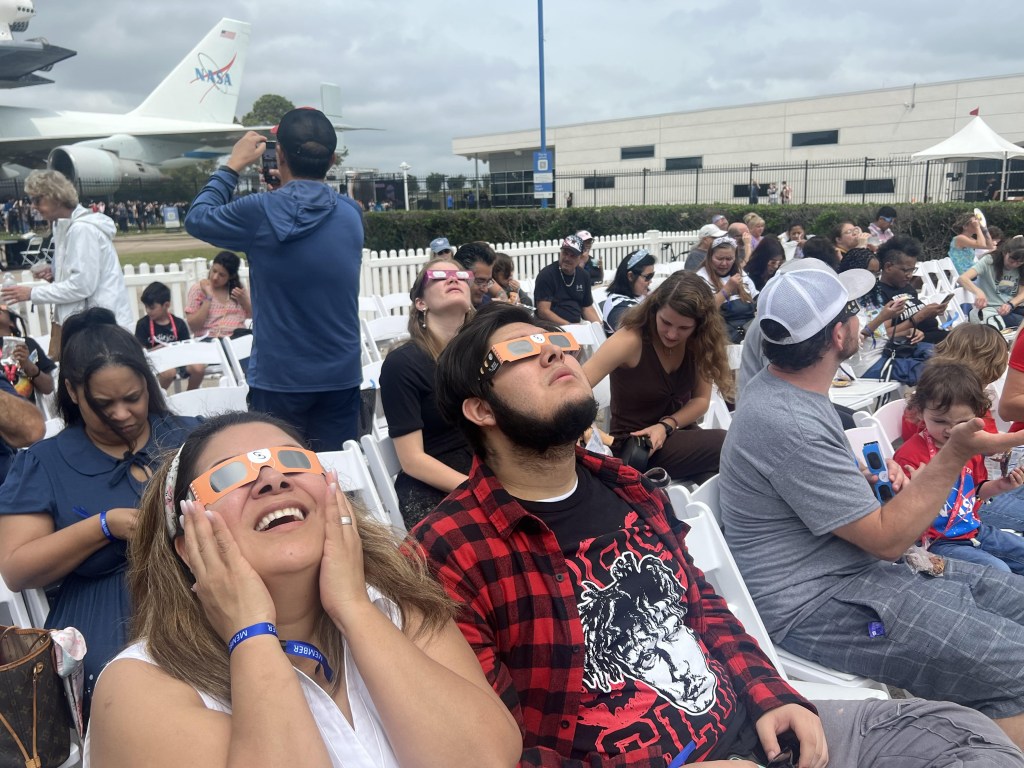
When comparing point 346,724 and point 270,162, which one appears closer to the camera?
point 346,724

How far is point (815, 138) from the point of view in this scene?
131 feet

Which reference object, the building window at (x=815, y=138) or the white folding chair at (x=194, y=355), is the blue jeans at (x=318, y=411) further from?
the building window at (x=815, y=138)

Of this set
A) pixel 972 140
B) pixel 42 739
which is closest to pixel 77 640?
pixel 42 739

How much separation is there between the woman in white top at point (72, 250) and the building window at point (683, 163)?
41.1m

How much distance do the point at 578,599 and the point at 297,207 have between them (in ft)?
7.49

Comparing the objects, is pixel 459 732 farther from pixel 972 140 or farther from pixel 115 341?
pixel 972 140

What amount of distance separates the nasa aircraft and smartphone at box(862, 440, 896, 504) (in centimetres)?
3258

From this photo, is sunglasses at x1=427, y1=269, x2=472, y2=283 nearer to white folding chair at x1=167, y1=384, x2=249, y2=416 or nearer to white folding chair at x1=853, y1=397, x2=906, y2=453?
white folding chair at x1=167, y1=384, x2=249, y2=416

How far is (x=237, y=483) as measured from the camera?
138 centimetres

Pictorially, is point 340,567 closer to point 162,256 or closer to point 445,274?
point 445,274

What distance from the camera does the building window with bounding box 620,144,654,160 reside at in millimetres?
45125

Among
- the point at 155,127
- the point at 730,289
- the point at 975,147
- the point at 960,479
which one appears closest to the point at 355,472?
the point at 960,479

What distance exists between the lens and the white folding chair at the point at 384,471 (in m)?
3.02

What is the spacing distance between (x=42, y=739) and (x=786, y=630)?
200cm
